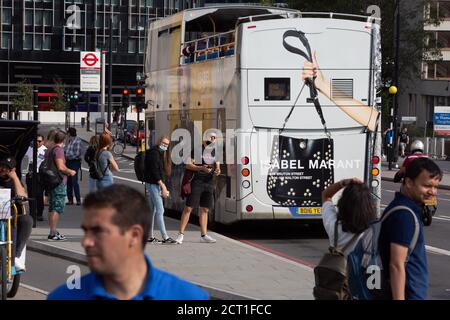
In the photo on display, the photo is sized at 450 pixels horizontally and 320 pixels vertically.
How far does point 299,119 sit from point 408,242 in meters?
12.7

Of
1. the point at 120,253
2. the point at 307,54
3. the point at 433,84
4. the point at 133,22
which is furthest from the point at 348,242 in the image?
the point at 133,22

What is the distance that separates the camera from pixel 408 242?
6.31 m

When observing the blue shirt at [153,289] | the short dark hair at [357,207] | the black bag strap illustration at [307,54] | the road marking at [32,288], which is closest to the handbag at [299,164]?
the black bag strap illustration at [307,54]

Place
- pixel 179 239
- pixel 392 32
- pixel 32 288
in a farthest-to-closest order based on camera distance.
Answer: pixel 392 32 < pixel 179 239 < pixel 32 288

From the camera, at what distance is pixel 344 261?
23.1ft

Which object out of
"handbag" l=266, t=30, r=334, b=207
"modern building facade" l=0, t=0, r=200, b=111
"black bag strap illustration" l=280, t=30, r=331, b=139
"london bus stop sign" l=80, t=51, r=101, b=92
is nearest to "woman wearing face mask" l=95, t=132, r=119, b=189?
"handbag" l=266, t=30, r=334, b=207

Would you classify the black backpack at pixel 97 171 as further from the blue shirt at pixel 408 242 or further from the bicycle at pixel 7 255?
the blue shirt at pixel 408 242

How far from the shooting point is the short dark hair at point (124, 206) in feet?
13.3

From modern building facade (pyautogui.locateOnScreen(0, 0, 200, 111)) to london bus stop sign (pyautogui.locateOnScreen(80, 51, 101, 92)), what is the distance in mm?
54214

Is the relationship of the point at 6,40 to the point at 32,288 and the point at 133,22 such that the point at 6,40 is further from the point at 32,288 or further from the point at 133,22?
the point at 32,288

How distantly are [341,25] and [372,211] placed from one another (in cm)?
1235

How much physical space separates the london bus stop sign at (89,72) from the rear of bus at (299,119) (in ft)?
142
